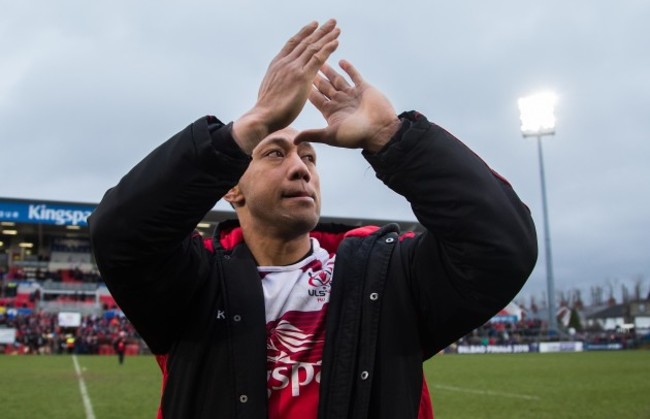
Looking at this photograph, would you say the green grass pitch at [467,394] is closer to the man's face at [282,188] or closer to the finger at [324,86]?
the man's face at [282,188]

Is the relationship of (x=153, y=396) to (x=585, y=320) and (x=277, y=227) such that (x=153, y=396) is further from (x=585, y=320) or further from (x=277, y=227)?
(x=585, y=320)

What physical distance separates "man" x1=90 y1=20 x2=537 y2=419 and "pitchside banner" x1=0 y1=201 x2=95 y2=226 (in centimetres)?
4129

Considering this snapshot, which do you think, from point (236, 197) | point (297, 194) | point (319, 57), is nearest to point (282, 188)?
point (297, 194)

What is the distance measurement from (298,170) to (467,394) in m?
11.4

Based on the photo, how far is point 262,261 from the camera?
2.59 meters

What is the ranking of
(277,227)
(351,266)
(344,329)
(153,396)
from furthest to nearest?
(153,396), (277,227), (351,266), (344,329)

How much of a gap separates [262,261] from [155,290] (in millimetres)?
598

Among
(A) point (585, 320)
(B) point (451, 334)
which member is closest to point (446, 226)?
(B) point (451, 334)

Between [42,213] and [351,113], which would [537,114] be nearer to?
[42,213]

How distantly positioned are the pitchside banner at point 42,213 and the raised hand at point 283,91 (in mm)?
41569

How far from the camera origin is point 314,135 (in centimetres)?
211

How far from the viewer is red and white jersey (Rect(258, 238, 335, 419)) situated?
2.16 meters

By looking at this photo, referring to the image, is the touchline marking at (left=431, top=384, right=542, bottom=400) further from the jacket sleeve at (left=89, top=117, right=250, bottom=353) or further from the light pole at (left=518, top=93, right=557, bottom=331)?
the light pole at (left=518, top=93, right=557, bottom=331)

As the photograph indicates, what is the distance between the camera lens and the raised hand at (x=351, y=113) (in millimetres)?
2068
